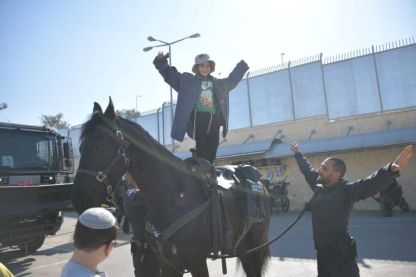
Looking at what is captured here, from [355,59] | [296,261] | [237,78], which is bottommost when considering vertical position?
[296,261]

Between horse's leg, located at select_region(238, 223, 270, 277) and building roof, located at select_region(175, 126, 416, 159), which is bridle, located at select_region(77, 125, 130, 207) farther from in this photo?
building roof, located at select_region(175, 126, 416, 159)

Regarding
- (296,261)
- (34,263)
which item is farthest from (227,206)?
(34,263)

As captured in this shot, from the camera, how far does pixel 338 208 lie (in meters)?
4.03

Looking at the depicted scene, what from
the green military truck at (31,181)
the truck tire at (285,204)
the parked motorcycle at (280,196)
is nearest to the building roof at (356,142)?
the parked motorcycle at (280,196)

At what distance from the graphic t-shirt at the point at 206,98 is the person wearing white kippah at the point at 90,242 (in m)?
2.53

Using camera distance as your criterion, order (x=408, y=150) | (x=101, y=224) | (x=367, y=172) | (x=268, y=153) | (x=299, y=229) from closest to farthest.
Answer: (x=101, y=224) → (x=408, y=150) → (x=299, y=229) → (x=367, y=172) → (x=268, y=153)

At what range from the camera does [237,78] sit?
507 cm

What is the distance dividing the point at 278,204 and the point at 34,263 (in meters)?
12.4

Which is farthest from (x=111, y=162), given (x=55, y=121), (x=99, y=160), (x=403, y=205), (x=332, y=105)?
(x=55, y=121)

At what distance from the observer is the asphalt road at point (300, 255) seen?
291 inches

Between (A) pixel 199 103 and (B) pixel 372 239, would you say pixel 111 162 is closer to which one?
(A) pixel 199 103

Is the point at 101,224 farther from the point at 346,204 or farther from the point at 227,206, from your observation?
the point at 346,204

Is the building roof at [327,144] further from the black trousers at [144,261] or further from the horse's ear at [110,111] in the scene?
the horse's ear at [110,111]

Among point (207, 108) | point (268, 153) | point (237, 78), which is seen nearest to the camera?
point (207, 108)
